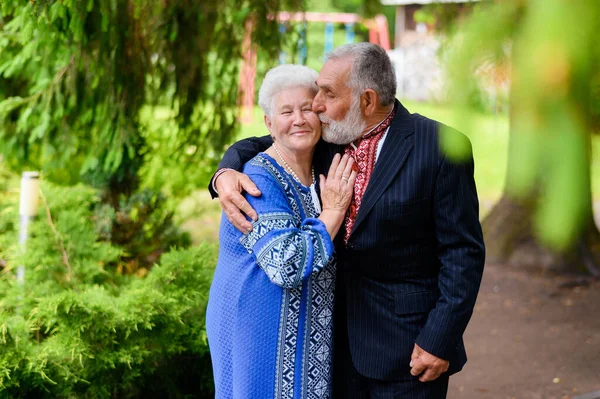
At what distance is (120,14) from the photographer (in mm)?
4109

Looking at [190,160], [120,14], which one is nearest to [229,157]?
[120,14]

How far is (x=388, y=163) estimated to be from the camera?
2.38 meters

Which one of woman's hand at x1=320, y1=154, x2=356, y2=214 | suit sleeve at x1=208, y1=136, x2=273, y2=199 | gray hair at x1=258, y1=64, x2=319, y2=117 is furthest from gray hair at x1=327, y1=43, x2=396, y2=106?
suit sleeve at x1=208, y1=136, x2=273, y2=199

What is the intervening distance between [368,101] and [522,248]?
5403 mm

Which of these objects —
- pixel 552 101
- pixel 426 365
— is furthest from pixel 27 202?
pixel 552 101

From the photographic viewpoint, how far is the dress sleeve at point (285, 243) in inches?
88.0

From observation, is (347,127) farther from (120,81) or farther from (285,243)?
(120,81)

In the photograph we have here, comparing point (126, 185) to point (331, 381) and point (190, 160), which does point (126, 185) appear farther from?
point (331, 381)

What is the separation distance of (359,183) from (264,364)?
2.30ft

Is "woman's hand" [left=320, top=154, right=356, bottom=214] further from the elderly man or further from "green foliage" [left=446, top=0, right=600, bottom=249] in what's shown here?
"green foliage" [left=446, top=0, right=600, bottom=249]

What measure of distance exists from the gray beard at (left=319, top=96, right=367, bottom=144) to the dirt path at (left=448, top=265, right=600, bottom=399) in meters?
2.75

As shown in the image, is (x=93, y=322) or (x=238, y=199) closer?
(x=238, y=199)

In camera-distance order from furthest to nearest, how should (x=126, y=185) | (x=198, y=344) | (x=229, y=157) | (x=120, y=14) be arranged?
(x=126, y=185) < (x=120, y=14) < (x=198, y=344) < (x=229, y=157)

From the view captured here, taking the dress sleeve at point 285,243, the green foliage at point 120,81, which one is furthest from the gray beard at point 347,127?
the green foliage at point 120,81
